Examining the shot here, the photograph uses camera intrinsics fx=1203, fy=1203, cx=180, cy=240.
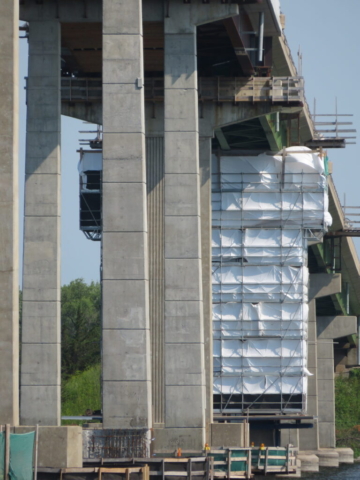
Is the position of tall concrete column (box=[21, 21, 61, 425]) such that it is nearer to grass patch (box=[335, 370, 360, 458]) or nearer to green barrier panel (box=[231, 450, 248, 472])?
green barrier panel (box=[231, 450, 248, 472])

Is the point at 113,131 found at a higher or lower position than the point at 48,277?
higher

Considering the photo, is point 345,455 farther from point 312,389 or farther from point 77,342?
point 77,342

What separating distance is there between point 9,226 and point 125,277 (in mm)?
7368

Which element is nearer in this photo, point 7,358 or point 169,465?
point 7,358

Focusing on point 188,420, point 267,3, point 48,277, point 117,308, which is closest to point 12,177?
point 117,308

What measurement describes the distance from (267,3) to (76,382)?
205 ft

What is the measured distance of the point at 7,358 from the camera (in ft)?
117

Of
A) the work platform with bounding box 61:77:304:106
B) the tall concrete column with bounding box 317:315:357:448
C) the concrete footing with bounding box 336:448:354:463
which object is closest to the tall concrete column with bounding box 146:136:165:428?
the work platform with bounding box 61:77:304:106

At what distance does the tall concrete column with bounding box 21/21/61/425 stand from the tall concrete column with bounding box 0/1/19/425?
9.93 m

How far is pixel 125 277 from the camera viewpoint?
42.6 m

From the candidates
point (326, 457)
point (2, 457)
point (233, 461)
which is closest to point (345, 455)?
point (326, 457)

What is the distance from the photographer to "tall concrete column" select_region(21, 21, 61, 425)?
46656 millimetres

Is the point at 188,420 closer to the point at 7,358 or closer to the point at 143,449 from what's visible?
the point at 143,449

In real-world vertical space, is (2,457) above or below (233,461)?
above
